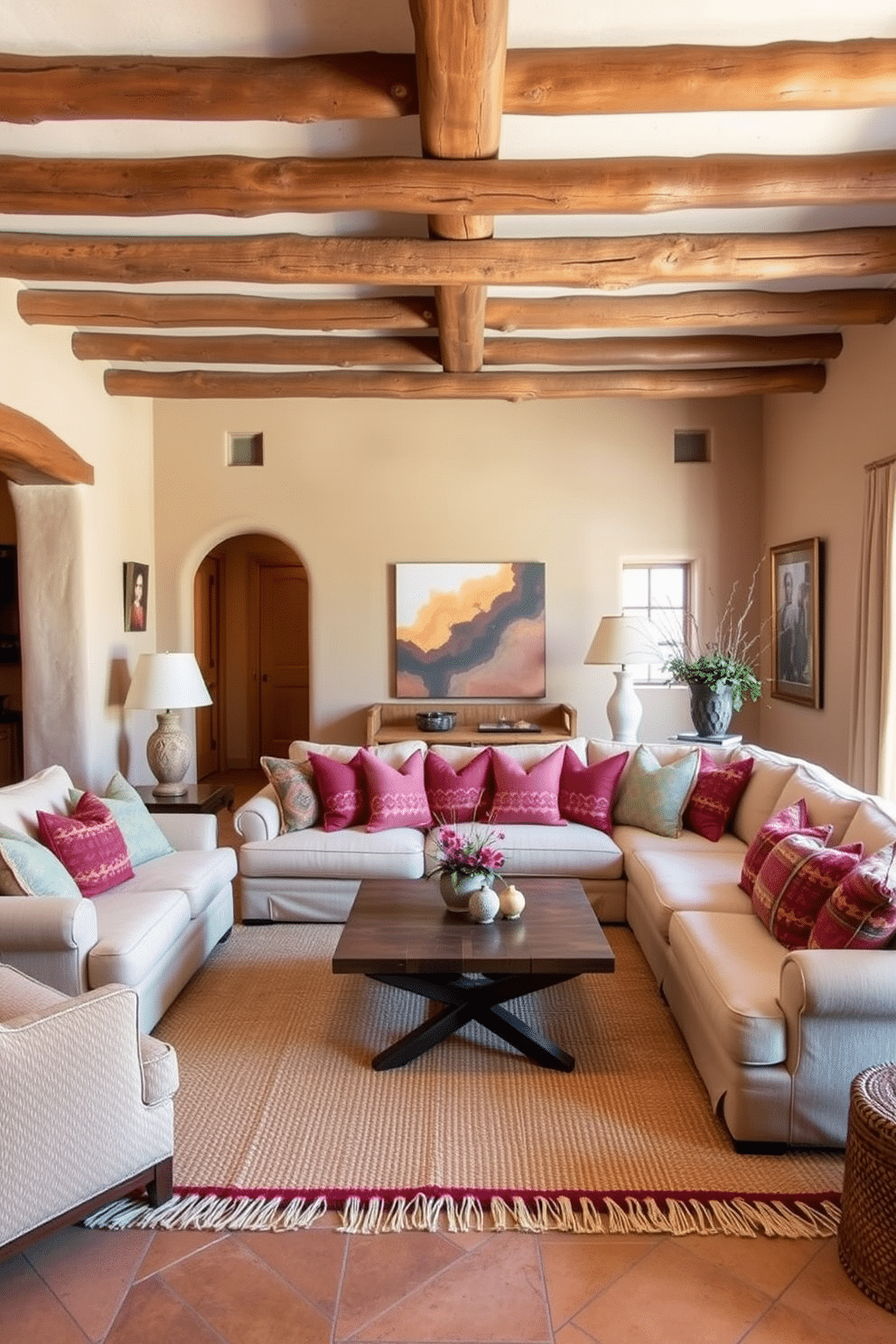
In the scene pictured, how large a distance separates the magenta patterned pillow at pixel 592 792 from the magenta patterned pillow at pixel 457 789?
0.40 metres

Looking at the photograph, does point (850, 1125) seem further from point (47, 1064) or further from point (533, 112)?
point (533, 112)

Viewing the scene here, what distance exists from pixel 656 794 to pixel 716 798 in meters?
0.28

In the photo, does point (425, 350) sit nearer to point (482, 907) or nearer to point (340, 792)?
point (340, 792)

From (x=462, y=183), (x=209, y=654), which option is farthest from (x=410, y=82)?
(x=209, y=654)

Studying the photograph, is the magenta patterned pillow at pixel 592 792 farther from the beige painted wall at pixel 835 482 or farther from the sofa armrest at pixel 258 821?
the beige painted wall at pixel 835 482

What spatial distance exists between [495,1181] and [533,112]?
124 inches

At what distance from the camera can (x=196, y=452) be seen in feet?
20.9

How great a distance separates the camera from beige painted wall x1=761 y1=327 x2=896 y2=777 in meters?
4.59

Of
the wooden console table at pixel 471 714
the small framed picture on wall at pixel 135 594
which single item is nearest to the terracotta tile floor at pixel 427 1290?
the wooden console table at pixel 471 714

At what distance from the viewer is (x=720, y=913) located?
10.1 ft

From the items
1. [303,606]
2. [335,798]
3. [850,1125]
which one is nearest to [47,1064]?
[850,1125]

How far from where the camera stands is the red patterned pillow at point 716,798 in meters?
4.08

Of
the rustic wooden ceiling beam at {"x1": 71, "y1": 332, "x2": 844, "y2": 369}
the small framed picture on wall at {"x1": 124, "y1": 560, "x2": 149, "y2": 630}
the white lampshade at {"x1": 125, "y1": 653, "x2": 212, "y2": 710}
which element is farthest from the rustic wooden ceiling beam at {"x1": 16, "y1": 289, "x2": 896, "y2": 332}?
the white lampshade at {"x1": 125, "y1": 653, "x2": 212, "y2": 710}

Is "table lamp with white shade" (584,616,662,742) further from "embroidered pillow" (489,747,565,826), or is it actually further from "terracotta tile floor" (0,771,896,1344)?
"terracotta tile floor" (0,771,896,1344)
